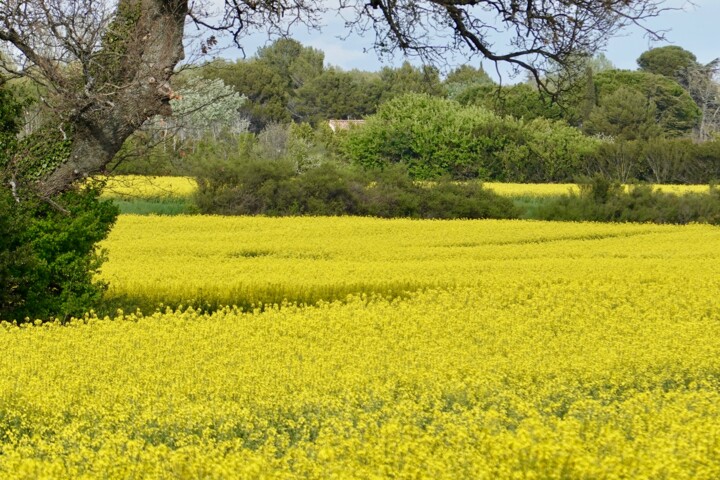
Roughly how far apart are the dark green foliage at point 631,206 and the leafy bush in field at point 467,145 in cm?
1517

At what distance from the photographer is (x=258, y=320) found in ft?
41.4

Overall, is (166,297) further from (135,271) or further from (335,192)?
(335,192)

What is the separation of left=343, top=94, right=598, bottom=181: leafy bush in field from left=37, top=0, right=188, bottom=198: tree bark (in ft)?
114

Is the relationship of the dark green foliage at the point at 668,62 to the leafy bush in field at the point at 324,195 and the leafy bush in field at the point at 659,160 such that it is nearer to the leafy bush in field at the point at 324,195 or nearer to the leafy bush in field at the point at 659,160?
the leafy bush in field at the point at 659,160

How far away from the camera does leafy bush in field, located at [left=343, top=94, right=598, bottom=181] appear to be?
48.9 meters

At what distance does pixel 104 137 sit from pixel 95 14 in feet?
6.44

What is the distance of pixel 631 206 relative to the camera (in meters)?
33.4

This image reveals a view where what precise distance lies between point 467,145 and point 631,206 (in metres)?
16.2

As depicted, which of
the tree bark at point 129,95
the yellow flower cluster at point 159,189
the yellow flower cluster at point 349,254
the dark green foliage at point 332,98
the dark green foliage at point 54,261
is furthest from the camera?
the dark green foliage at point 332,98

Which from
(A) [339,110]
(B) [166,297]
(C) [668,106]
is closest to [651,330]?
(B) [166,297]

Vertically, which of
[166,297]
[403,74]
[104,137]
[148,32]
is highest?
[403,74]

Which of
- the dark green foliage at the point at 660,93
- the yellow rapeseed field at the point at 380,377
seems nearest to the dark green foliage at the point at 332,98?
the dark green foliage at the point at 660,93

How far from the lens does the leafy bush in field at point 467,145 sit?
48875 millimetres

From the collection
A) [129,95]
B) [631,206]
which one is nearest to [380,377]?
[129,95]
